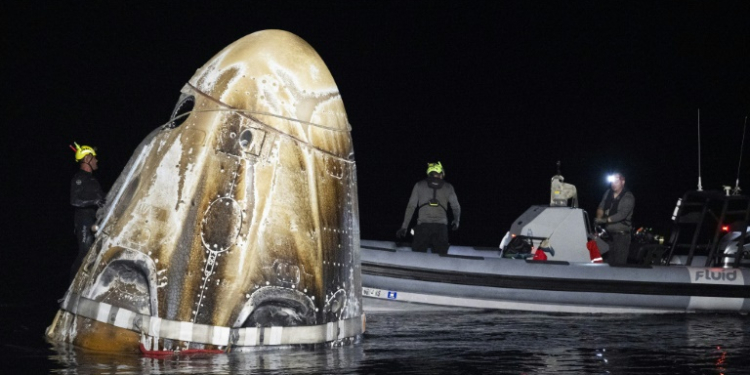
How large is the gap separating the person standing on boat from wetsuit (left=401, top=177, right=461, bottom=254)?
195 centimetres

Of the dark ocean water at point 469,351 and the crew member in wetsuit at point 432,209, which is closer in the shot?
the dark ocean water at point 469,351

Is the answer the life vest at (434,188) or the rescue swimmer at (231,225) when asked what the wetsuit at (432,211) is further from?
the rescue swimmer at (231,225)

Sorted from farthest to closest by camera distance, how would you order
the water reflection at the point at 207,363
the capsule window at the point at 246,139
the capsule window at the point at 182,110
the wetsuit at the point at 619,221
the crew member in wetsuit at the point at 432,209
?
the wetsuit at the point at 619,221 < the crew member in wetsuit at the point at 432,209 < the capsule window at the point at 182,110 < the capsule window at the point at 246,139 < the water reflection at the point at 207,363

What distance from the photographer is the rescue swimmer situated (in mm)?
6676

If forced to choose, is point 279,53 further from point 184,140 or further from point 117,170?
point 117,170

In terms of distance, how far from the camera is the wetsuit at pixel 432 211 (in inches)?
488

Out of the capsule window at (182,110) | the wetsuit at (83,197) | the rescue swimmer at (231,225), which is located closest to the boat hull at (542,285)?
the wetsuit at (83,197)

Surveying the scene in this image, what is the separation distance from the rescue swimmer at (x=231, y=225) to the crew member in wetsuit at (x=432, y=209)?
5.17 meters

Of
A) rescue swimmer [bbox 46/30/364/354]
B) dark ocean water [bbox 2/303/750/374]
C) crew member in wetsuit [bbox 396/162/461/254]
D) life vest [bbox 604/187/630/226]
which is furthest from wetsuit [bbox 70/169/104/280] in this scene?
life vest [bbox 604/187/630/226]

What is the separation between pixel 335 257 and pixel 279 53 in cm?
141

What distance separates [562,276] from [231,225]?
6533mm

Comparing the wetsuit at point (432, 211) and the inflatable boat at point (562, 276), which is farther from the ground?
the wetsuit at point (432, 211)

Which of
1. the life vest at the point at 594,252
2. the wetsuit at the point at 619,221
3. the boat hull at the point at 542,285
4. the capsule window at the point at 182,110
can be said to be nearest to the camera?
the capsule window at the point at 182,110

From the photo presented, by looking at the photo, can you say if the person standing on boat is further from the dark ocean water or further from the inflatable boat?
the dark ocean water
